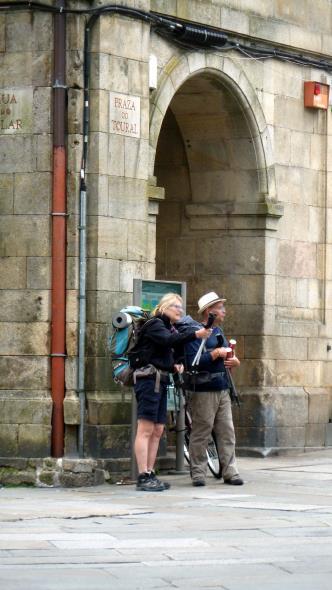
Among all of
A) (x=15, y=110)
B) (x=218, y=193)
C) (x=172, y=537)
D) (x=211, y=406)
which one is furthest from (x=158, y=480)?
(x=218, y=193)

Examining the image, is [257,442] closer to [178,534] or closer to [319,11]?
[319,11]

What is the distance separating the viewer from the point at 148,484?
14.5m

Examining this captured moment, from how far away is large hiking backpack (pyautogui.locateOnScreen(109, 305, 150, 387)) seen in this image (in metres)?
14.9

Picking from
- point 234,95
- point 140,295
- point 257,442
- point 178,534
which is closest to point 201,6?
point 234,95

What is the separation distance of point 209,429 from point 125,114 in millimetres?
3191

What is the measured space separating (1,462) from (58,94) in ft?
11.6

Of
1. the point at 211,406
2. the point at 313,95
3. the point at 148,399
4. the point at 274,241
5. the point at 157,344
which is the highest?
the point at 313,95

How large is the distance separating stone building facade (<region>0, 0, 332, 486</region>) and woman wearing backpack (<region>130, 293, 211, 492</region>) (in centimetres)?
90

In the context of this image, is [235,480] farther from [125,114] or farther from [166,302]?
[125,114]

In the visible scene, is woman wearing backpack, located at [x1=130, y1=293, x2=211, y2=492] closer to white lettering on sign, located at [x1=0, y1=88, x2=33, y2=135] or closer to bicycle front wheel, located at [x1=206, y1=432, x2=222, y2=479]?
bicycle front wheel, located at [x1=206, y1=432, x2=222, y2=479]

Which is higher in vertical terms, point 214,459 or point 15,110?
point 15,110

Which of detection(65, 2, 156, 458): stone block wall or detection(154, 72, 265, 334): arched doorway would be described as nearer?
detection(65, 2, 156, 458): stone block wall

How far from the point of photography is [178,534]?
1146cm

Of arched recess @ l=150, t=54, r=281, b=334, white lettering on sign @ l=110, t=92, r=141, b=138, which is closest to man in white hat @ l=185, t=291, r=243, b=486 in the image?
white lettering on sign @ l=110, t=92, r=141, b=138
